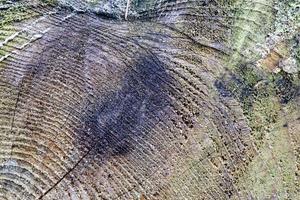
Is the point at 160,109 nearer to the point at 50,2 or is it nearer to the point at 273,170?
the point at 273,170

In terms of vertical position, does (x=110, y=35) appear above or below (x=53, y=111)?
above

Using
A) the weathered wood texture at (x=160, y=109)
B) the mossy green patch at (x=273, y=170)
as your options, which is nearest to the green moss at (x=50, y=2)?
the weathered wood texture at (x=160, y=109)

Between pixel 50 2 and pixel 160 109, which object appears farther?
pixel 50 2

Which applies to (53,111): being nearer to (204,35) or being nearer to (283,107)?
(204,35)

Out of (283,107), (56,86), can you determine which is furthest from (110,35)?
(283,107)

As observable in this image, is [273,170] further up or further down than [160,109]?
further down

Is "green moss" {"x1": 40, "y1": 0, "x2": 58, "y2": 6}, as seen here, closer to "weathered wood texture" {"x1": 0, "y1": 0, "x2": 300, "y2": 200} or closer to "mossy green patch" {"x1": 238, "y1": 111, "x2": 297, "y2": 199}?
"weathered wood texture" {"x1": 0, "y1": 0, "x2": 300, "y2": 200}


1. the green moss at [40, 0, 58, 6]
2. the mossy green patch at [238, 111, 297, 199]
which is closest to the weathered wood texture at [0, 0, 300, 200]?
the mossy green patch at [238, 111, 297, 199]

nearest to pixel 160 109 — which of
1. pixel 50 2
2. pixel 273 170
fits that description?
pixel 273 170

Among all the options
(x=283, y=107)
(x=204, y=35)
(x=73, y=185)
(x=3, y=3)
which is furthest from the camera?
(x=3, y=3)
